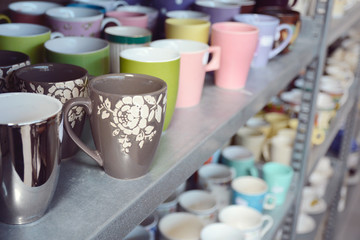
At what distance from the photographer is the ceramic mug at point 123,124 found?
0.45 metres

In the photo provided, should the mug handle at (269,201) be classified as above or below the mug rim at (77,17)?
below

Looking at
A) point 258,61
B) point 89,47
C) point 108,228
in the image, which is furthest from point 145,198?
point 258,61

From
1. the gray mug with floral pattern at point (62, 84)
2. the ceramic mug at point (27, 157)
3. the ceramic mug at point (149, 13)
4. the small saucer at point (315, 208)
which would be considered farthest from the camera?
the small saucer at point (315, 208)

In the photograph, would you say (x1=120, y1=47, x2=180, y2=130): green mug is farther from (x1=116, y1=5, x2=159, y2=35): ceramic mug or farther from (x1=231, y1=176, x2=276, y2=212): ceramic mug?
(x1=231, y1=176, x2=276, y2=212): ceramic mug

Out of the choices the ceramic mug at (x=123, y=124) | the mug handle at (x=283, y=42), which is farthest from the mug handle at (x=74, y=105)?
the mug handle at (x=283, y=42)

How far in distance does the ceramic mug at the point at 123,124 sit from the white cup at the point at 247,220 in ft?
1.57

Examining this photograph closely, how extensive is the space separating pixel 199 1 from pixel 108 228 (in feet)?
2.23

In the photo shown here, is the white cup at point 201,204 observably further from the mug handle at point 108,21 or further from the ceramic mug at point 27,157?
the ceramic mug at point 27,157

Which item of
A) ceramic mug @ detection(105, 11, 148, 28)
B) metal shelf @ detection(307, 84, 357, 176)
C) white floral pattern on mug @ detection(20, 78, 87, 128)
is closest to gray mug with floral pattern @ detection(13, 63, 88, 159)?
white floral pattern on mug @ detection(20, 78, 87, 128)

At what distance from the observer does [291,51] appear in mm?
1023

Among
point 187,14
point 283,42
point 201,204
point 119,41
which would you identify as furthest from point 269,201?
point 119,41

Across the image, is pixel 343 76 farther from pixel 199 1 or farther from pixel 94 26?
pixel 94 26

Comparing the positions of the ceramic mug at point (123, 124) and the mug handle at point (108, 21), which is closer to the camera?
the ceramic mug at point (123, 124)

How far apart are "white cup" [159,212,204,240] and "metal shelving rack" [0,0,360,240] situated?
0.33 meters
